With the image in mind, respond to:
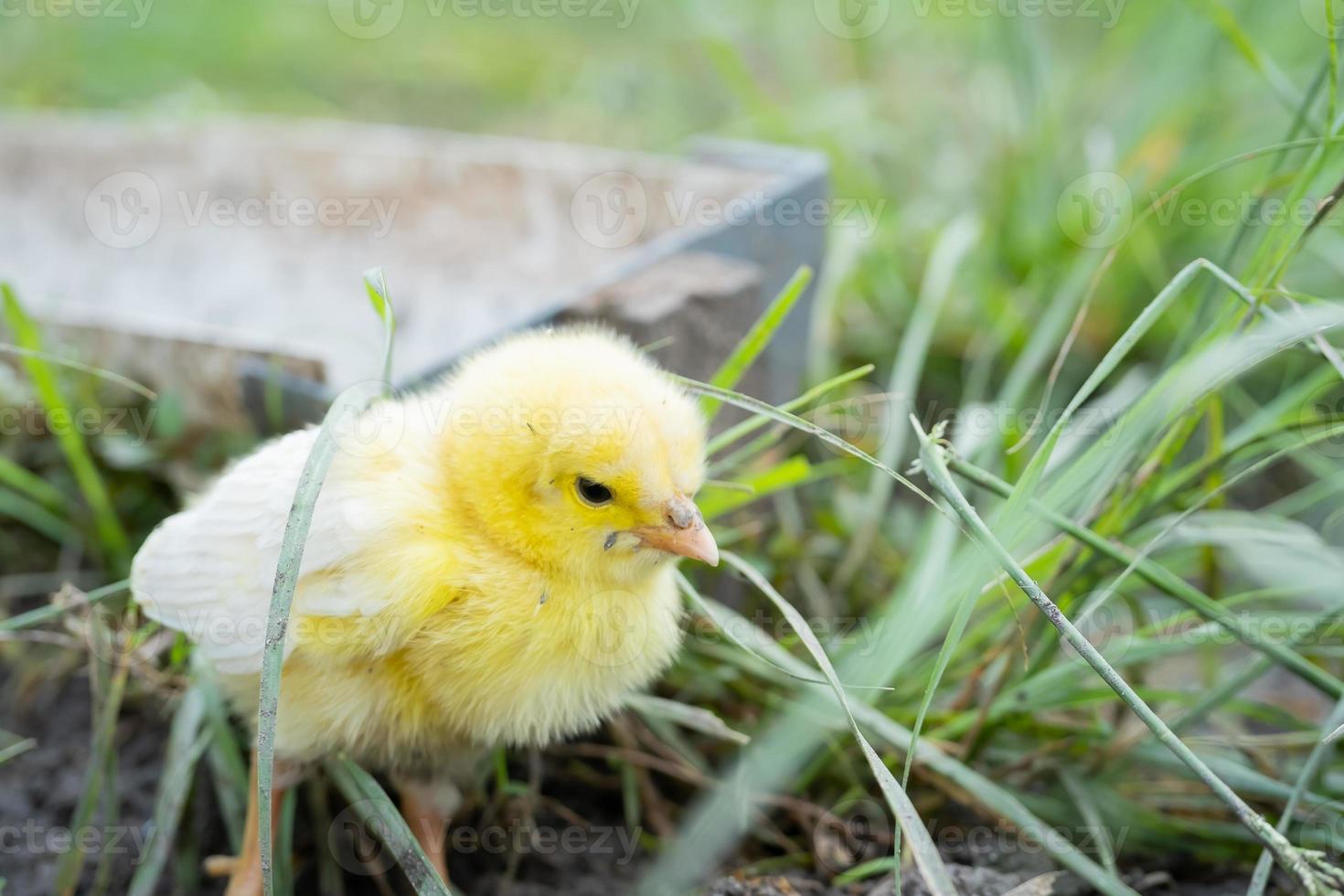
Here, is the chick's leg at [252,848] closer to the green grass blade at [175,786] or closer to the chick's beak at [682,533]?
the green grass blade at [175,786]

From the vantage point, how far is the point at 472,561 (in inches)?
54.1

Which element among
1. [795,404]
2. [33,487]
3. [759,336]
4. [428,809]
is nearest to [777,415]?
[795,404]

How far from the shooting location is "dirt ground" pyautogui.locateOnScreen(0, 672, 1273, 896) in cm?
161

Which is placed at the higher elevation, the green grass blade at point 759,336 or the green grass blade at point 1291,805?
the green grass blade at point 759,336

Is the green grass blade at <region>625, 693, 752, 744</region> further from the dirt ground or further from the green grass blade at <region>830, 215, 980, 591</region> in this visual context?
the green grass blade at <region>830, 215, 980, 591</region>

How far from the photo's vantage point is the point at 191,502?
5.79ft

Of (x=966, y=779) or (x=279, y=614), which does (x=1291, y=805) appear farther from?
(x=279, y=614)

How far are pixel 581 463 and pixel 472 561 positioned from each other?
0.19 meters

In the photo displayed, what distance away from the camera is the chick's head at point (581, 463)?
4.37 feet

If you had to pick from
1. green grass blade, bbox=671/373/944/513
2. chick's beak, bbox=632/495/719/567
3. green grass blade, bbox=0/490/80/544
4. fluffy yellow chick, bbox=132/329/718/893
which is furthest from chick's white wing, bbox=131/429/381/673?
green grass blade, bbox=0/490/80/544

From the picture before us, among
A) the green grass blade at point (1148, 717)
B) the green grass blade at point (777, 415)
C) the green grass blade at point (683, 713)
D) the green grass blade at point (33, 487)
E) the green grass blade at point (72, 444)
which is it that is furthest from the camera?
the green grass blade at point (33, 487)

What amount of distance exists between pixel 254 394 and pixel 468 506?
78 cm

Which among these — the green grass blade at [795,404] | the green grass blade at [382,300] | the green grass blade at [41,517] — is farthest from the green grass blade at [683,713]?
the green grass blade at [41,517]

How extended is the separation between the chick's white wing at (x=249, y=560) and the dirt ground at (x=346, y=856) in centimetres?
51
